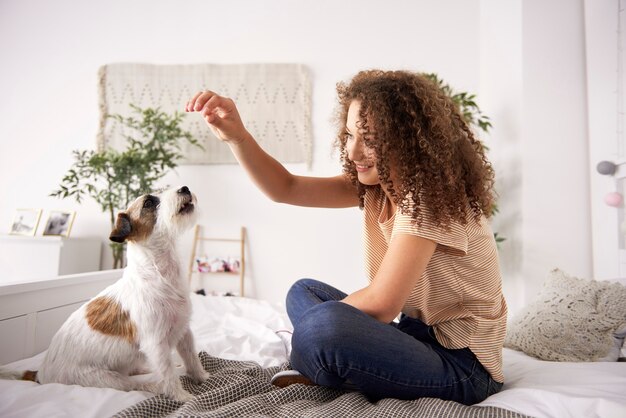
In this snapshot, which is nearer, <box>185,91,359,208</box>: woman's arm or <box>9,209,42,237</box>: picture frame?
<box>185,91,359,208</box>: woman's arm

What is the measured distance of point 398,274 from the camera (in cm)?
89

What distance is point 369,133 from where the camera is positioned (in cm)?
99

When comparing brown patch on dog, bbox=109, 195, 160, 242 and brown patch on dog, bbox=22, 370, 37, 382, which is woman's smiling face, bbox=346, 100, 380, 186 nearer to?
brown patch on dog, bbox=109, 195, 160, 242

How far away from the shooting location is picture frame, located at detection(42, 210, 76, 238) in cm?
284

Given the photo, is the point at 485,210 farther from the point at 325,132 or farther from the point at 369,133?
the point at 325,132

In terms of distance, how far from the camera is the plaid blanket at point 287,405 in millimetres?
829

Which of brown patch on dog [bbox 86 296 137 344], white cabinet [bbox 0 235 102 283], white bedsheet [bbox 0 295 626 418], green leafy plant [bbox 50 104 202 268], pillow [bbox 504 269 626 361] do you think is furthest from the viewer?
green leafy plant [bbox 50 104 202 268]

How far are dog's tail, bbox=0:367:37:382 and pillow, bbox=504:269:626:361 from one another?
1.52m

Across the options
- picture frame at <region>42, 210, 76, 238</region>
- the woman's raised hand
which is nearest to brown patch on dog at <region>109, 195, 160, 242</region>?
the woman's raised hand

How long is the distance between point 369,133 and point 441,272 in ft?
1.29

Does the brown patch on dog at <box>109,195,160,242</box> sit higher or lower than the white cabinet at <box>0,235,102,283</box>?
higher

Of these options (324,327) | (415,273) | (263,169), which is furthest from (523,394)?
(263,169)

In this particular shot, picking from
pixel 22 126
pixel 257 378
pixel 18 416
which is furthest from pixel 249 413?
pixel 22 126

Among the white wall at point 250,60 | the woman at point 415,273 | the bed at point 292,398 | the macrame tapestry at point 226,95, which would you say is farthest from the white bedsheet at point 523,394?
the macrame tapestry at point 226,95
